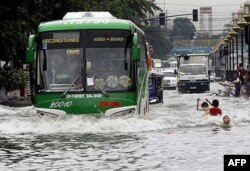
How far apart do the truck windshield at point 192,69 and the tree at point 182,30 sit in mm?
124190

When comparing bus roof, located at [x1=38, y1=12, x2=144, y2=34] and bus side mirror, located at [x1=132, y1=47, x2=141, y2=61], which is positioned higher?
bus roof, located at [x1=38, y1=12, x2=144, y2=34]

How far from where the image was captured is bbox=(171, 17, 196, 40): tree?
188 meters

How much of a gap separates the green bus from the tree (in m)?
163

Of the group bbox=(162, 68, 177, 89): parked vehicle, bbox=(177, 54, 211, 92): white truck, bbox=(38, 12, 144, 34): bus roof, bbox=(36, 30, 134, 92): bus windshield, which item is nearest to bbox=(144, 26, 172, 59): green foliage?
bbox=(162, 68, 177, 89): parked vehicle

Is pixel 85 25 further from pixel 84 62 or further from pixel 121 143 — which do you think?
pixel 121 143

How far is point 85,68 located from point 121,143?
473cm

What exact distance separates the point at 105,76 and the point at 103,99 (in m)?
0.69

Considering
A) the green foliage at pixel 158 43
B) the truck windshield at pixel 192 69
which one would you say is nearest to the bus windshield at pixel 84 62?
the truck windshield at pixel 192 69

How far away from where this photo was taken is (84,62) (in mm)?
21125

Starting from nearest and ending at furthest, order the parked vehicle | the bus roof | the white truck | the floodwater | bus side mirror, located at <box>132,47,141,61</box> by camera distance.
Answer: the floodwater → bus side mirror, located at <box>132,47,141,61</box> → the bus roof → the white truck → the parked vehicle

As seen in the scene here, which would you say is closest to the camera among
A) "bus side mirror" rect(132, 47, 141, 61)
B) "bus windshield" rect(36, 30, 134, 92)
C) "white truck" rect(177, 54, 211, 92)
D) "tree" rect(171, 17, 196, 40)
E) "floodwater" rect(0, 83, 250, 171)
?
"floodwater" rect(0, 83, 250, 171)

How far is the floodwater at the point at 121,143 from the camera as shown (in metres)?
13.4

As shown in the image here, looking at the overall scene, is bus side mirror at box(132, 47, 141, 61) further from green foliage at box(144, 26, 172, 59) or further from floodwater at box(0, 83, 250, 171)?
green foliage at box(144, 26, 172, 59)

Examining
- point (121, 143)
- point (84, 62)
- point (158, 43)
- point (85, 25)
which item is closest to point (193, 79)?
point (85, 25)
